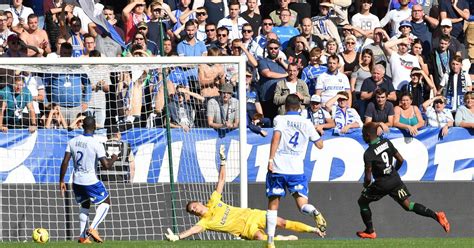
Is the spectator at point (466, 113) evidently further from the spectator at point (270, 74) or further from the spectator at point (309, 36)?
the spectator at point (270, 74)

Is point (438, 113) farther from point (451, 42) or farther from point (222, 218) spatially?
point (222, 218)

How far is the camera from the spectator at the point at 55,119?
18312 mm

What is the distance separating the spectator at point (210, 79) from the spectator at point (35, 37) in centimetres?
299

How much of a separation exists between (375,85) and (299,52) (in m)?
1.49

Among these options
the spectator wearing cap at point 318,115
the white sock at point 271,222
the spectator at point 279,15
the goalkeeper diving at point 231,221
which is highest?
the spectator at point 279,15

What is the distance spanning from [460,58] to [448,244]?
615cm

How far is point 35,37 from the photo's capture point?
67.2 ft

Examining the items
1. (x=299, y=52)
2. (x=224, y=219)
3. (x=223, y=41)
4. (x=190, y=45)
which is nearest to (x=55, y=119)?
(x=190, y=45)

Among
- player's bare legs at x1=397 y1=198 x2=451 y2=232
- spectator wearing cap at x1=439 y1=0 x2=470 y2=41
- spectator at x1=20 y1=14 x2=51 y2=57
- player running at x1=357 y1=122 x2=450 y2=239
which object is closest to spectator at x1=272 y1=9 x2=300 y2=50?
spectator wearing cap at x1=439 y1=0 x2=470 y2=41

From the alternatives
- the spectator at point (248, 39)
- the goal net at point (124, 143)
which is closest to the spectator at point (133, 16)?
the spectator at point (248, 39)

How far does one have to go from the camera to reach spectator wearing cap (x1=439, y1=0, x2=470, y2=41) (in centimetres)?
2272

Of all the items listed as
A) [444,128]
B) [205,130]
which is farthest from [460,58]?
[205,130]

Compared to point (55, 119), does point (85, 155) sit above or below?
below

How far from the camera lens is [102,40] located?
2058 cm
